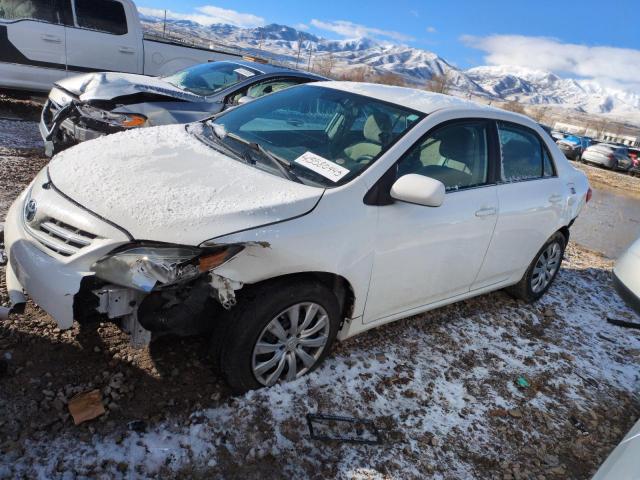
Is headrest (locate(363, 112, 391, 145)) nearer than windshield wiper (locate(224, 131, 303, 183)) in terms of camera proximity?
No

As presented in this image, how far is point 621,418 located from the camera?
3.29m

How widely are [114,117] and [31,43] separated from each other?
4039 mm

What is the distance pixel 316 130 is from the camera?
10.7 ft

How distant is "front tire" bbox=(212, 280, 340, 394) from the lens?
7.97 ft

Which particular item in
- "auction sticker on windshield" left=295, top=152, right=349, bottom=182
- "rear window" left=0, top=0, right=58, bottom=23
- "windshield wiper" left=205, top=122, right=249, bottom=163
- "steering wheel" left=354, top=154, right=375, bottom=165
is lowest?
"windshield wiper" left=205, top=122, right=249, bottom=163

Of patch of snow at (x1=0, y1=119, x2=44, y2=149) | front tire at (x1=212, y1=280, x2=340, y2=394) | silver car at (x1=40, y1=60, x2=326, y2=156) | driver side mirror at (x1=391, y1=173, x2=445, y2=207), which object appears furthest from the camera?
patch of snow at (x1=0, y1=119, x2=44, y2=149)

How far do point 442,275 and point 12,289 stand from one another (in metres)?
2.54

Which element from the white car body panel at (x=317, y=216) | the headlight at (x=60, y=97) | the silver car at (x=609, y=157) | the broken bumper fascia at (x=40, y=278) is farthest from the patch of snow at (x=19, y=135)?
the silver car at (x=609, y=157)

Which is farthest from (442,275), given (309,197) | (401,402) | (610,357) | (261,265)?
(610,357)

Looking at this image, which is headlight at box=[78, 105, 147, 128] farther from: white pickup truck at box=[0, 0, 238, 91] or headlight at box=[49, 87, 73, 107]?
white pickup truck at box=[0, 0, 238, 91]

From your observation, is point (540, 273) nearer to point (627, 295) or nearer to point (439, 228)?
point (627, 295)

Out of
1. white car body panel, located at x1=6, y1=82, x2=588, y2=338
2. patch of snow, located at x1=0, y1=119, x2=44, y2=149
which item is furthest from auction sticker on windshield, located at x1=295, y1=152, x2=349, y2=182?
patch of snow, located at x1=0, y1=119, x2=44, y2=149

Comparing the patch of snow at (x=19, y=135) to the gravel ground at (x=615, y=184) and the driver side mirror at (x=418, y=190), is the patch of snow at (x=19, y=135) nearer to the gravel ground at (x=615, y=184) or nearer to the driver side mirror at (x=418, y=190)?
the driver side mirror at (x=418, y=190)

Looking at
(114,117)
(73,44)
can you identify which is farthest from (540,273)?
(73,44)
